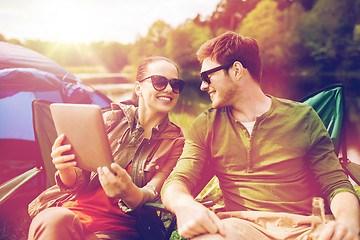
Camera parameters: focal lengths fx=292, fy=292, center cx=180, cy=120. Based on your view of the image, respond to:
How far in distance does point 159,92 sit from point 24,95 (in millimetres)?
2688

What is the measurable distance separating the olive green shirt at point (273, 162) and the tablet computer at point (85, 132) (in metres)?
0.43

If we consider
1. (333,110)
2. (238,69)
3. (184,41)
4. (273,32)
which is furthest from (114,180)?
(273,32)

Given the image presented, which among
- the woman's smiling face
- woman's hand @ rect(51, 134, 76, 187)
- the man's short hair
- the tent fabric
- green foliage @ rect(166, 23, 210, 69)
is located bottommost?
the tent fabric

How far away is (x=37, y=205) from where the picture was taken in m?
2.02

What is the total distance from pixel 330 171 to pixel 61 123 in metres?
1.60

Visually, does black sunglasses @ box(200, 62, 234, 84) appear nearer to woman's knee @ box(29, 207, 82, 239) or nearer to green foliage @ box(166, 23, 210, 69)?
woman's knee @ box(29, 207, 82, 239)

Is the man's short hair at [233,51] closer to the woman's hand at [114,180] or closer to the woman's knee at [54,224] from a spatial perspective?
the woman's hand at [114,180]

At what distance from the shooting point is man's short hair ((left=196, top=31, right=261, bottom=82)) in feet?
6.14

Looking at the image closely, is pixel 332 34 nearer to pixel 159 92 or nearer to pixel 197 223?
pixel 159 92

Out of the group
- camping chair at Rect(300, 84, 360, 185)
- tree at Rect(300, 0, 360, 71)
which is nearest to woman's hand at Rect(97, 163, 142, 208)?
camping chair at Rect(300, 84, 360, 185)

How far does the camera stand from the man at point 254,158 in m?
1.59

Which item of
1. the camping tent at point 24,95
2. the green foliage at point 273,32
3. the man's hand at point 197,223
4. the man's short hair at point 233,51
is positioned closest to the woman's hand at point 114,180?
the man's hand at point 197,223

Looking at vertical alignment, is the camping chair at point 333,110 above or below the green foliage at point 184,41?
below

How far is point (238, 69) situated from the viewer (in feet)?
6.18
